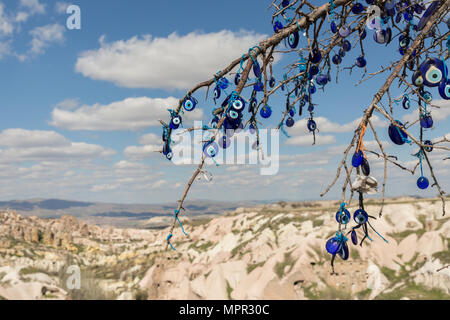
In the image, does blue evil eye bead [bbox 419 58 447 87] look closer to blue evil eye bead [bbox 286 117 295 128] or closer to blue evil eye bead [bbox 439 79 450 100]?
blue evil eye bead [bbox 439 79 450 100]

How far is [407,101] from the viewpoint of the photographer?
331cm

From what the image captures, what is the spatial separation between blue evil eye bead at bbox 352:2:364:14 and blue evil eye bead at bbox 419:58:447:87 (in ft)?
4.90

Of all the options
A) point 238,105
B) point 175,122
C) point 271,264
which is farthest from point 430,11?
point 271,264

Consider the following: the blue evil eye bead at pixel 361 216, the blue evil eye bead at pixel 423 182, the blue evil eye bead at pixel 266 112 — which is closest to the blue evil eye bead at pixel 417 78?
the blue evil eye bead at pixel 423 182

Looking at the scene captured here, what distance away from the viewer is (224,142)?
272cm

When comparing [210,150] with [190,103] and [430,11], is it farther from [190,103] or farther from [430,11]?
[430,11]

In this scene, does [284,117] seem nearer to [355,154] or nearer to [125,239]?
[355,154]

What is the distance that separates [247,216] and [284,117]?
7555 cm

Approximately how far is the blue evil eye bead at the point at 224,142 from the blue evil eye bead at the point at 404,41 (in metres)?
2.32

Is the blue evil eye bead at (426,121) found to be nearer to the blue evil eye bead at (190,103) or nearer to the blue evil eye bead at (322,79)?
the blue evil eye bead at (322,79)

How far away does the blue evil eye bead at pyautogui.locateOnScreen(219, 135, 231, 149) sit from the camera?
2693 mm

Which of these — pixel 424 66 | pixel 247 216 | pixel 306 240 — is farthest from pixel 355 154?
pixel 247 216

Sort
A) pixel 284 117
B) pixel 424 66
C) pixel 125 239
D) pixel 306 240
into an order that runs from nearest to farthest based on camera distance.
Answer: pixel 424 66 → pixel 284 117 → pixel 306 240 → pixel 125 239

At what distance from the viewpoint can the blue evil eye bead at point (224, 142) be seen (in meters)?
2.69
